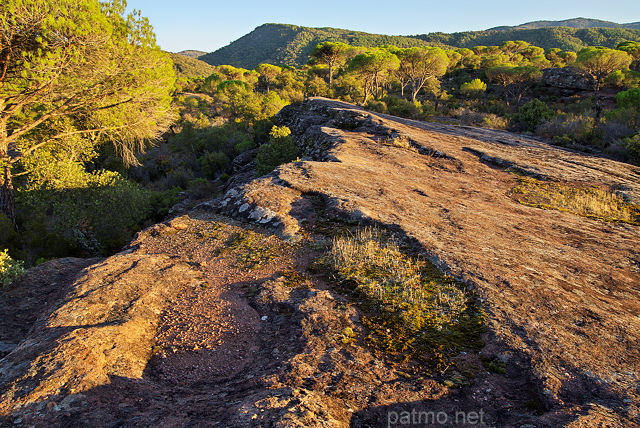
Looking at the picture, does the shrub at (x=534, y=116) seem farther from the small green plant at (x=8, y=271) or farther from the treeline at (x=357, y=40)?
the treeline at (x=357, y=40)

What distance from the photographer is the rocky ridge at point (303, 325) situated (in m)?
2.72

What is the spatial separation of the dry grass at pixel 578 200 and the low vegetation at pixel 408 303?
5.83m

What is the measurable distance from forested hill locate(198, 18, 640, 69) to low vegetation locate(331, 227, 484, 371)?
11770 cm

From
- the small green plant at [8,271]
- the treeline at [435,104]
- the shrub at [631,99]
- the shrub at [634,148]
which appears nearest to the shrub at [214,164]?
the treeline at [435,104]

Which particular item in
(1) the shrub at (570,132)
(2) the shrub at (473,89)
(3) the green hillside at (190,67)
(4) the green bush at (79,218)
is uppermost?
(3) the green hillside at (190,67)

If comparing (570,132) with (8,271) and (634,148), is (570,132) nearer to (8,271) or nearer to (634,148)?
(634,148)

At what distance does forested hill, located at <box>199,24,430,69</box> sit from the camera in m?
124

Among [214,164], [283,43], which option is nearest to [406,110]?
[214,164]

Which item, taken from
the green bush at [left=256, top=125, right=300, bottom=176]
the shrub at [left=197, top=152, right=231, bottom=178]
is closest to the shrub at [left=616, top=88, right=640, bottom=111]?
the green bush at [left=256, top=125, right=300, bottom=176]

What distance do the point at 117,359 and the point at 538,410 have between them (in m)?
3.94

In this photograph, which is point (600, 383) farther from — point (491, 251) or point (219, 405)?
point (219, 405)

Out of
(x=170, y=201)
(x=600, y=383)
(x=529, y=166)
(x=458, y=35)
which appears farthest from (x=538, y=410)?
(x=458, y=35)

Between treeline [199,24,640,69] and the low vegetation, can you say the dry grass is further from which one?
treeline [199,24,640,69]

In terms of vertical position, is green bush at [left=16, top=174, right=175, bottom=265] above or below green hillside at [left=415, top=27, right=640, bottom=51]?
below
